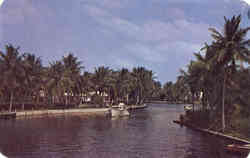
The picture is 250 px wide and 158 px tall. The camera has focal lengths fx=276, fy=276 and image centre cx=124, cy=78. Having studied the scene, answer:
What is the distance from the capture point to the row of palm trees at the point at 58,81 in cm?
5150

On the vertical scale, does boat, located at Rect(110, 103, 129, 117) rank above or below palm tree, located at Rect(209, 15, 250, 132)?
below

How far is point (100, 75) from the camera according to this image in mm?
85062

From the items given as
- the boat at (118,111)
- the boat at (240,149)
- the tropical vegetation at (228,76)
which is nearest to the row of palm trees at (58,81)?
the boat at (118,111)

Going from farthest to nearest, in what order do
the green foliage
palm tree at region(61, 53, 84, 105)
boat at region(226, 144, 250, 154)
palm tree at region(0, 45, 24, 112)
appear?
the green foliage
palm tree at region(61, 53, 84, 105)
palm tree at region(0, 45, 24, 112)
boat at region(226, 144, 250, 154)

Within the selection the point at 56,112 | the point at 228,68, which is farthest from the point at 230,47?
the point at 56,112

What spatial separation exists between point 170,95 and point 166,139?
101 feet

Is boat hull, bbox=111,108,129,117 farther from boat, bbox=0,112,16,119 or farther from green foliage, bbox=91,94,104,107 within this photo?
boat, bbox=0,112,16,119

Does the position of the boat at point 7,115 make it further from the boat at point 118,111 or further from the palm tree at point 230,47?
the palm tree at point 230,47

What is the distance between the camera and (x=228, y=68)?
28766mm

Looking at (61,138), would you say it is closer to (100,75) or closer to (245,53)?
(245,53)

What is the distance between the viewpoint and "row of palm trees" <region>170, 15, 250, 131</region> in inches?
1073

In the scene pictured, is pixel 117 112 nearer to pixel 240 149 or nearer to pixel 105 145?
pixel 105 145

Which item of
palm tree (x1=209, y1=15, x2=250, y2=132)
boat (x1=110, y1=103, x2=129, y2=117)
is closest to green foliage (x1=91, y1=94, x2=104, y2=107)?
boat (x1=110, y1=103, x2=129, y2=117)

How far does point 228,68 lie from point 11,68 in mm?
38937
